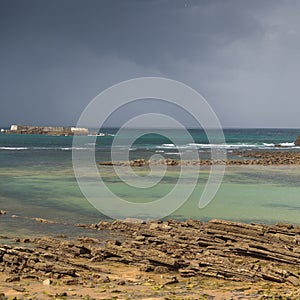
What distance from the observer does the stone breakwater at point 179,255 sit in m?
13.7

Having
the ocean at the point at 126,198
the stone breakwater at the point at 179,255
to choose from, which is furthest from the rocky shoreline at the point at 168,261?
the ocean at the point at 126,198

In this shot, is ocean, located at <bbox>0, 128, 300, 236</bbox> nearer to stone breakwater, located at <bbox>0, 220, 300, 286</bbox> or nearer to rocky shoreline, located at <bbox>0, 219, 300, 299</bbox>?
stone breakwater, located at <bbox>0, 220, 300, 286</bbox>

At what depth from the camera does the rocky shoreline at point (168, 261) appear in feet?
43.0

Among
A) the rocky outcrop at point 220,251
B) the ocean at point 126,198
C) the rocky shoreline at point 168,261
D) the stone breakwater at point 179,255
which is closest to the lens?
the rocky shoreline at point 168,261

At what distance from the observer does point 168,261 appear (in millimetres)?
14570

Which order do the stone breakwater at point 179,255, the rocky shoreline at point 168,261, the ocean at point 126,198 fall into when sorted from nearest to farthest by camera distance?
the rocky shoreline at point 168,261 → the stone breakwater at point 179,255 → the ocean at point 126,198

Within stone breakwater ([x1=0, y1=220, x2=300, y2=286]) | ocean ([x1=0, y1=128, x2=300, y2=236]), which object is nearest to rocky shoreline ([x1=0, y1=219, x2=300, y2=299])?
stone breakwater ([x1=0, y1=220, x2=300, y2=286])

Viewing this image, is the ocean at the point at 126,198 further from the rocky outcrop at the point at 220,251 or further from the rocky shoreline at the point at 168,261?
the rocky outcrop at the point at 220,251

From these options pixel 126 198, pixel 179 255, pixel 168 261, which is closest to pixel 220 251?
pixel 179 255

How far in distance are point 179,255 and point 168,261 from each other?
97 centimetres

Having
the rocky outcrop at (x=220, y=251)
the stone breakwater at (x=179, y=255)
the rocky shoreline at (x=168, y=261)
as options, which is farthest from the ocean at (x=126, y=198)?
the rocky outcrop at (x=220, y=251)

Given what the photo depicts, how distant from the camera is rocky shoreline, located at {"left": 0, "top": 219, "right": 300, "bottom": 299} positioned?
13.1 metres

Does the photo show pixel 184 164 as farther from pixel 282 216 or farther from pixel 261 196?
pixel 282 216

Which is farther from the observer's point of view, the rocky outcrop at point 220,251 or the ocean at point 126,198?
the ocean at point 126,198
